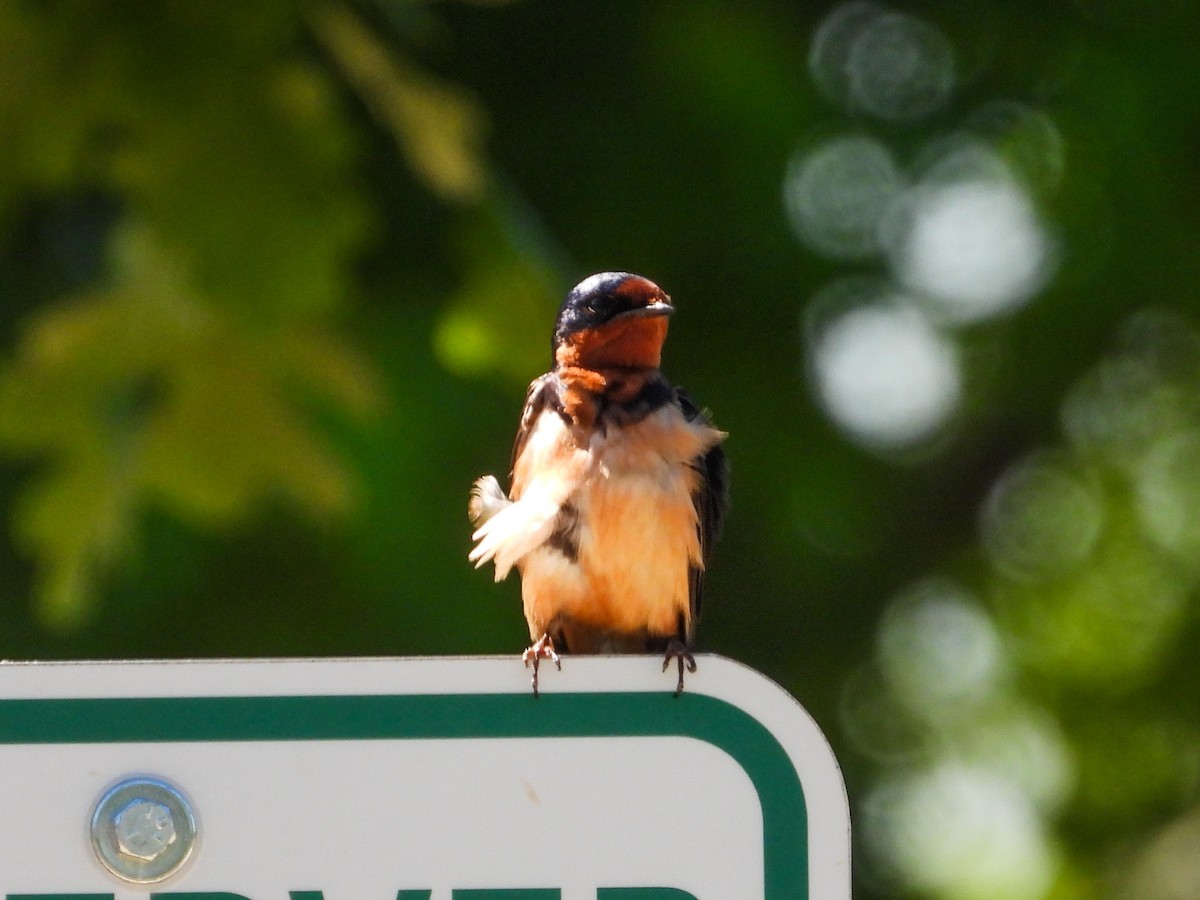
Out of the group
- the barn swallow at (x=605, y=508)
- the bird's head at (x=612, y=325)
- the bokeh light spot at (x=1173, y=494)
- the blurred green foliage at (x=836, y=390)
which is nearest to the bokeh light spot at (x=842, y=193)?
the blurred green foliage at (x=836, y=390)

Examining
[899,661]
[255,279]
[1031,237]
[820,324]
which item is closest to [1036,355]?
[1031,237]

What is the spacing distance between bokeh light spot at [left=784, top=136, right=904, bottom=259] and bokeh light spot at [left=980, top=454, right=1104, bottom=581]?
3.94ft

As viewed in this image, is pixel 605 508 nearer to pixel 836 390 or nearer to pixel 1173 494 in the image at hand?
pixel 836 390

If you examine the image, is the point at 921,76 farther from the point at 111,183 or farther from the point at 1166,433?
the point at 111,183

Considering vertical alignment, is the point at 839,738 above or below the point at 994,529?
below

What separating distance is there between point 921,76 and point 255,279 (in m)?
4.67

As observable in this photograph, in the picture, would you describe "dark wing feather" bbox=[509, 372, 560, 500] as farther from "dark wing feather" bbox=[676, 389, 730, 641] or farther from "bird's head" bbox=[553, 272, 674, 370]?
"dark wing feather" bbox=[676, 389, 730, 641]

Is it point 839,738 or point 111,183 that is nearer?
point 111,183

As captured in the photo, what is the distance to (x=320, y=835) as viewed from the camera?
190 cm

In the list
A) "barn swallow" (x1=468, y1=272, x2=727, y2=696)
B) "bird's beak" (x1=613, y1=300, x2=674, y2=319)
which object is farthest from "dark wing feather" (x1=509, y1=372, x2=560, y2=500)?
"bird's beak" (x1=613, y1=300, x2=674, y2=319)

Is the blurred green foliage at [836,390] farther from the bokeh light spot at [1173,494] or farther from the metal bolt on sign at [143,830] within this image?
the metal bolt on sign at [143,830]

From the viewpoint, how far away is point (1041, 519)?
7086mm

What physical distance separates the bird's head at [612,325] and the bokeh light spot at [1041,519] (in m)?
3.46

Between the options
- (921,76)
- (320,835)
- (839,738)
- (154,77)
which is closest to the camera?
(320,835)
